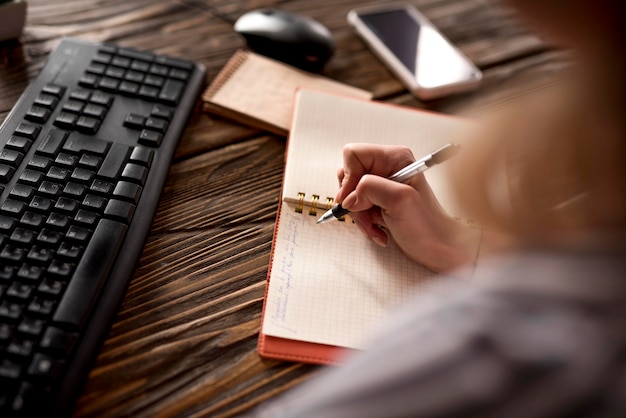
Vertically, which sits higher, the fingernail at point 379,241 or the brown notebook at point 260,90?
the brown notebook at point 260,90

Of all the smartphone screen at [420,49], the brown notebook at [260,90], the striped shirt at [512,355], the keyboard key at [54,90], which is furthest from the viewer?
the smartphone screen at [420,49]

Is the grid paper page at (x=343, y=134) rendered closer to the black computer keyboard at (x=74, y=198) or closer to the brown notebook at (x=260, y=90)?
the brown notebook at (x=260, y=90)

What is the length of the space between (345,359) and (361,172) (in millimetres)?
238

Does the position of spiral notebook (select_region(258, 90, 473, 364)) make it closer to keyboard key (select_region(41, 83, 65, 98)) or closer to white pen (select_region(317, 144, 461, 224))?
white pen (select_region(317, 144, 461, 224))

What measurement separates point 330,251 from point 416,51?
443 mm

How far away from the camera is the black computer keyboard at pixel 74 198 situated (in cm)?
52

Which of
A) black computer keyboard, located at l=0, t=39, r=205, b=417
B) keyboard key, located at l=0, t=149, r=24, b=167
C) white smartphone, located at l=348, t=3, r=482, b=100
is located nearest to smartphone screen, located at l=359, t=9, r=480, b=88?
white smartphone, located at l=348, t=3, r=482, b=100

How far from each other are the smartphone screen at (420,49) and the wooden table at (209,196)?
33 mm

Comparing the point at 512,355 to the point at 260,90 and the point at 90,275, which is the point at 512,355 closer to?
the point at 90,275

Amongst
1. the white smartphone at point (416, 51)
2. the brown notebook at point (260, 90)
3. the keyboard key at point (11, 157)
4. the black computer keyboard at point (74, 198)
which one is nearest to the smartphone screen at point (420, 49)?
the white smartphone at point (416, 51)

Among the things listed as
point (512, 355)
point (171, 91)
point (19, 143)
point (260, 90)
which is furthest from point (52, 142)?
point (512, 355)

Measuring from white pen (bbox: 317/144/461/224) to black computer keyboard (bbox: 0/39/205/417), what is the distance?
0.67 feet

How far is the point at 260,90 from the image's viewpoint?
0.87 meters

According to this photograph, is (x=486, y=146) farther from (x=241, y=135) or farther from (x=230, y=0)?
(x=230, y=0)
